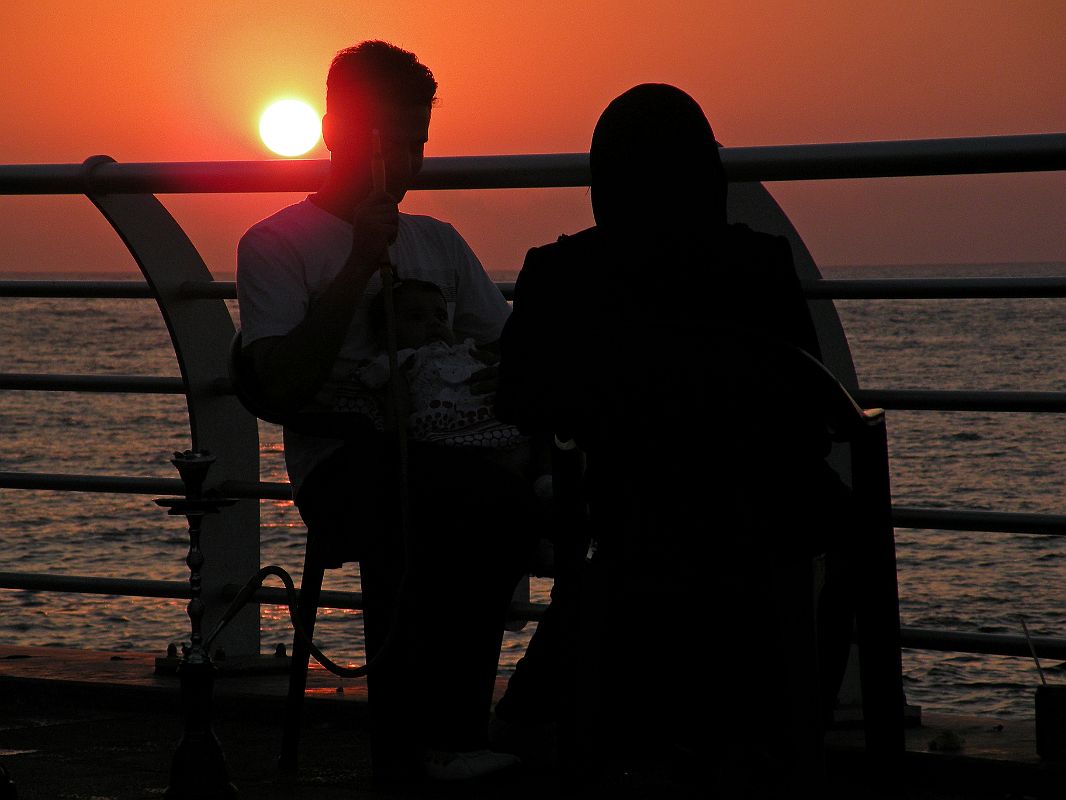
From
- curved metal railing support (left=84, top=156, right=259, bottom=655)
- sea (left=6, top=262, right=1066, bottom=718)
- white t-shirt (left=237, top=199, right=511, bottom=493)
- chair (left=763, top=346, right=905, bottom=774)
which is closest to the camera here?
chair (left=763, top=346, right=905, bottom=774)

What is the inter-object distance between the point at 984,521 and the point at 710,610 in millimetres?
1099

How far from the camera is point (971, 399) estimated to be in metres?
3.16

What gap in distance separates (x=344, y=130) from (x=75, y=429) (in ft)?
99.1

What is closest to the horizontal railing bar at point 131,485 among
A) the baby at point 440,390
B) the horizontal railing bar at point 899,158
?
the baby at point 440,390

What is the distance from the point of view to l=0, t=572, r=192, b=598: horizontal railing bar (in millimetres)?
3955

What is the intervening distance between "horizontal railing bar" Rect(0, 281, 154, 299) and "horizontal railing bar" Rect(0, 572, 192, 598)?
0.72 metres

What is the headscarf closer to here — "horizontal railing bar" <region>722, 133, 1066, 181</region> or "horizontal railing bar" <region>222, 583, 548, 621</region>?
"horizontal railing bar" <region>722, 133, 1066, 181</region>

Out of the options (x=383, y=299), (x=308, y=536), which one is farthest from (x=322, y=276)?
(x=308, y=536)

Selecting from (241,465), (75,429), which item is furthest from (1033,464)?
(241,465)

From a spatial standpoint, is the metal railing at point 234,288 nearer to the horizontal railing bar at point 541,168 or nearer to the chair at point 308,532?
the horizontal railing bar at point 541,168

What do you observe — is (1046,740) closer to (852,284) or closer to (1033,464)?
(852,284)

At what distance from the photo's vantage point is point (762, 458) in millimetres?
2262

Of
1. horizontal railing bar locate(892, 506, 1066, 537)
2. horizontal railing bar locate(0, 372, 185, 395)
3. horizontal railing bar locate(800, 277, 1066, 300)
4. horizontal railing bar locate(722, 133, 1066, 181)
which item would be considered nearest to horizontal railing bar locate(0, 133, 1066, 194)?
horizontal railing bar locate(722, 133, 1066, 181)

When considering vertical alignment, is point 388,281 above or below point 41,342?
below
